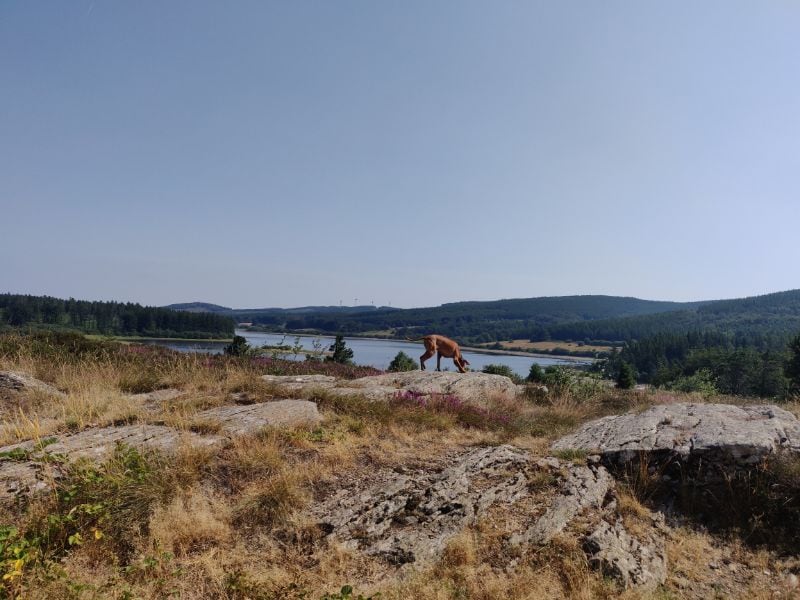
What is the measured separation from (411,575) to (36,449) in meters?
5.45

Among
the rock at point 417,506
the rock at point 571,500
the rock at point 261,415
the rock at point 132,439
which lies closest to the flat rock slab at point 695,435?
the rock at point 571,500

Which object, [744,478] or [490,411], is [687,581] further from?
[490,411]

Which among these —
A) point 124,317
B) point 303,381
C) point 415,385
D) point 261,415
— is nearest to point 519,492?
point 261,415

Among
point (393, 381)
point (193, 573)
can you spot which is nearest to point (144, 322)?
point (393, 381)

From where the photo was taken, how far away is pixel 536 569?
4.52m

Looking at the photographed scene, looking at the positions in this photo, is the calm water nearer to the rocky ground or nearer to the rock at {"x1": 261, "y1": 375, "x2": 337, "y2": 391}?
Result: the rock at {"x1": 261, "y1": 375, "x2": 337, "y2": 391}

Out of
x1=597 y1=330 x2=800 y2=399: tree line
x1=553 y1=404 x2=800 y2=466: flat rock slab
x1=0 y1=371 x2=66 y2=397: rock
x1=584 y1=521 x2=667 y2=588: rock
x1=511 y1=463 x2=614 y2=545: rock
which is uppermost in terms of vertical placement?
x1=0 y1=371 x2=66 y2=397: rock

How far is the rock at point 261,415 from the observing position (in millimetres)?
7328

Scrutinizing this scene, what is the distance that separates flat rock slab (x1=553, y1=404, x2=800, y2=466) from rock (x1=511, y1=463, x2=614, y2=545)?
3.00ft

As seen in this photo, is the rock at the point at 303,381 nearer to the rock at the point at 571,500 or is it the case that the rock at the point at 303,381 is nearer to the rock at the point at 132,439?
the rock at the point at 132,439

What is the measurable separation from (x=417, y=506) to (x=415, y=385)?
750 cm

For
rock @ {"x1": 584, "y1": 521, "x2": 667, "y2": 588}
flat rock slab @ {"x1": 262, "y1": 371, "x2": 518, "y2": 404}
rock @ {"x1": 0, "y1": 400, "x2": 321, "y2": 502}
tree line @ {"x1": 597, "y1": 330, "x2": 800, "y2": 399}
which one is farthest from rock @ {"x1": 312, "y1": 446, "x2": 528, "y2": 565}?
tree line @ {"x1": 597, "y1": 330, "x2": 800, "y2": 399}

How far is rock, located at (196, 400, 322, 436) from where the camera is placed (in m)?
7.33

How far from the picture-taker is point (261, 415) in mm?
8016
